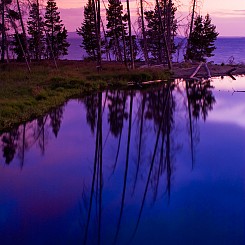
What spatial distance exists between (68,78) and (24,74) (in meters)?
5.38

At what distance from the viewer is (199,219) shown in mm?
7887

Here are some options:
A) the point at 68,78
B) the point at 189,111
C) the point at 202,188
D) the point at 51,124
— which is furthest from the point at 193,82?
the point at 202,188

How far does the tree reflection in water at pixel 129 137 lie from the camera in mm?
9117

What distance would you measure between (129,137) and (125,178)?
4.25 meters

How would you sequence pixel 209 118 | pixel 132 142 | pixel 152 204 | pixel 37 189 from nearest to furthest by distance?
pixel 152 204
pixel 37 189
pixel 132 142
pixel 209 118

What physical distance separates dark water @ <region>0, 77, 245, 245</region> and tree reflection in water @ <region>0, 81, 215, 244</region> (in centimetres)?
3

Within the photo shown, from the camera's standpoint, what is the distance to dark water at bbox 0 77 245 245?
7.46 m

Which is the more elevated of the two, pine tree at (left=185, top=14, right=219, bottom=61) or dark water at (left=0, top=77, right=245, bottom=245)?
pine tree at (left=185, top=14, right=219, bottom=61)

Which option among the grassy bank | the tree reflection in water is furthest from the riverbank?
the tree reflection in water

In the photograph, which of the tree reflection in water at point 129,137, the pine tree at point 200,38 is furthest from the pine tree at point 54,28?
the tree reflection in water at point 129,137

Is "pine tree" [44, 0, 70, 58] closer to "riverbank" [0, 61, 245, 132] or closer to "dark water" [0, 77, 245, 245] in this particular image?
"riverbank" [0, 61, 245, 132]

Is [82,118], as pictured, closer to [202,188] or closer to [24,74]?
[202,188]

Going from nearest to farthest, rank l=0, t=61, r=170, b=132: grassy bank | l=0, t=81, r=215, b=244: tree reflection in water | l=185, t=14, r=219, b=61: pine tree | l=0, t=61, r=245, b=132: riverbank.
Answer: l=0, t=81, r=215, b=244: tree reflection in water → l=0, t=61, r=170, b=132: grassy bank → l=0, t=61, r=245, b=132: riverbank → l=185, t=14, r=219, b=61: pine tree

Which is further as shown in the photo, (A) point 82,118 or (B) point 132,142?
(A) point 82,118
